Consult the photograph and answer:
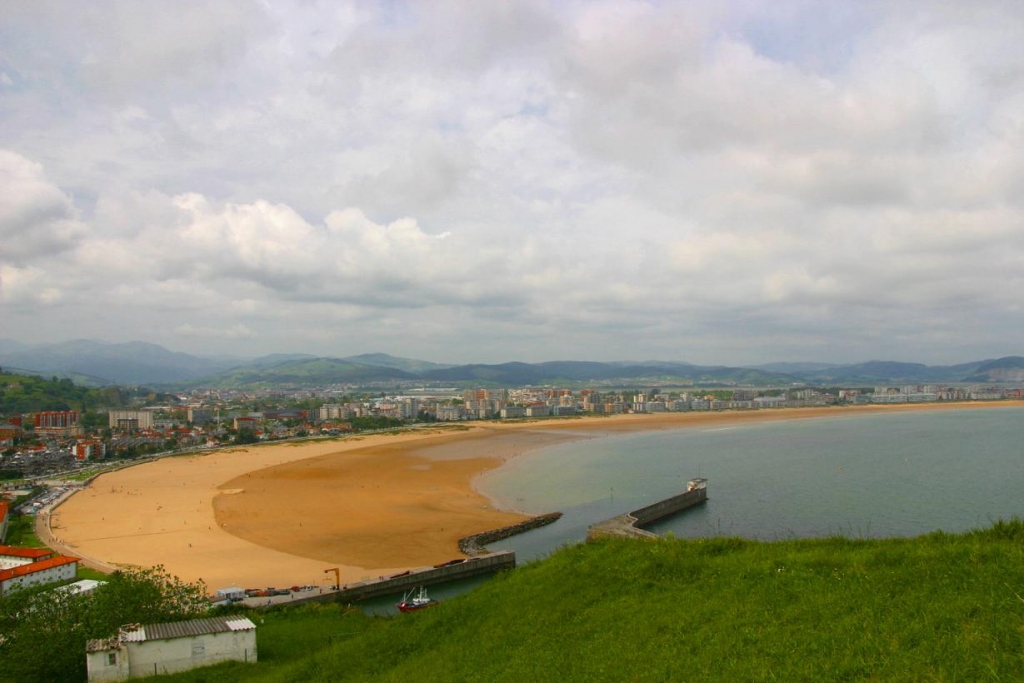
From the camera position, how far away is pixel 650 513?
33906 millimetres

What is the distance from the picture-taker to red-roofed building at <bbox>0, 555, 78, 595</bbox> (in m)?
22.0

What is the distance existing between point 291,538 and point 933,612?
30042mm

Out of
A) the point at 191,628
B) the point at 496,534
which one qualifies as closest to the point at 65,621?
the point at 191,628

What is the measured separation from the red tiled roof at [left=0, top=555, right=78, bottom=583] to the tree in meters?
8.68

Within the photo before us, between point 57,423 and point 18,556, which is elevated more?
point 18,556

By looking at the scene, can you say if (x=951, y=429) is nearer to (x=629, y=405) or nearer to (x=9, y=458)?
(x=629, y=405)

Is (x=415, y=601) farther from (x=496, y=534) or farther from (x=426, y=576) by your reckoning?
(x=496, y=534)

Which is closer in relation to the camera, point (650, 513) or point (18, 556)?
point (18, 556)

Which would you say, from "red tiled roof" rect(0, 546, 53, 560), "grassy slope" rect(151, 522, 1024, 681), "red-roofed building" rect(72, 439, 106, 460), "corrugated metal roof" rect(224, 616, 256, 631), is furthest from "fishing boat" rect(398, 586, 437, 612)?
"red-roofed building" rect(72, 439, 106, 460)

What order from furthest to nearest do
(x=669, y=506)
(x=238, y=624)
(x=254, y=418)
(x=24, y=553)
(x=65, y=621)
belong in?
(x=254, y=418)
(x=669, y=506)
(x=24, y=553)
(x=238, y=624)
(x=65, y=621)

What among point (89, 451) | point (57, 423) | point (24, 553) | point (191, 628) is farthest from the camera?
point (57, 423)

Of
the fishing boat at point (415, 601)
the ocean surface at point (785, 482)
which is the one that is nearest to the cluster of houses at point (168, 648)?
the fishing boat at point (415, 601)

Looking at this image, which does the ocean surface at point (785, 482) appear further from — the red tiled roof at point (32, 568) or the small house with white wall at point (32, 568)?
the red tiled roof at point (32, 568)

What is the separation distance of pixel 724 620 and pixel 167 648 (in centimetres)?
1157
